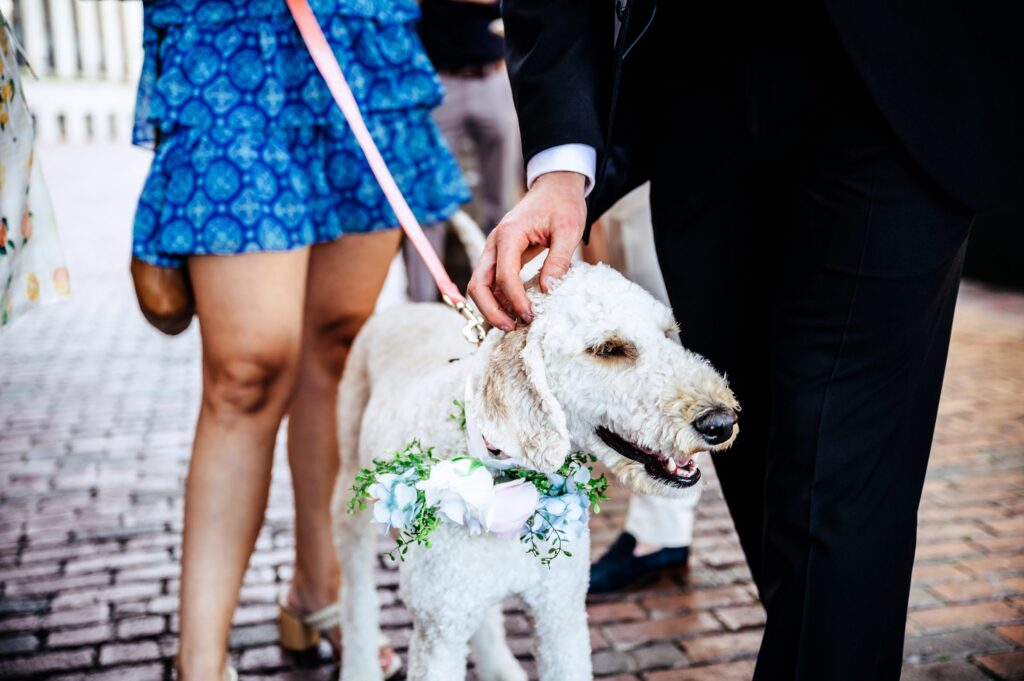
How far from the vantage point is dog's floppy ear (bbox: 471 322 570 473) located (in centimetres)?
175

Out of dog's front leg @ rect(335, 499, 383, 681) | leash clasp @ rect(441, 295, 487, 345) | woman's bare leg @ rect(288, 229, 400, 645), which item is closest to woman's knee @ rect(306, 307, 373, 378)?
woman's bare leg @ rect(288, 229, 400, 645)

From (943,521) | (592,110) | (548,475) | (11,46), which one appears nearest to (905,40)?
(592,110)

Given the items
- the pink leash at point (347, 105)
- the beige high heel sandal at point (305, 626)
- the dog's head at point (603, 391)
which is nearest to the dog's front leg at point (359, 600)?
the beige high heel sandal at point (305, 626)

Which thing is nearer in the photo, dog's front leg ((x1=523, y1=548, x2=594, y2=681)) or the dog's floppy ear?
the dog's floppy ear

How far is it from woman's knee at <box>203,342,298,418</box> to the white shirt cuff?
83 centimetres

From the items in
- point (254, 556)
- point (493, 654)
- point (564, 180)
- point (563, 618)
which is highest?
point (564, 180)

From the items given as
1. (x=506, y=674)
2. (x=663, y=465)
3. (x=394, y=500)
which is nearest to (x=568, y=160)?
(x=663, y=465)

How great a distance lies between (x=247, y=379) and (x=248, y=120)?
0.64 m

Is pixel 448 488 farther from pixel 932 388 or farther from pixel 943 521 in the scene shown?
pixel 943 521

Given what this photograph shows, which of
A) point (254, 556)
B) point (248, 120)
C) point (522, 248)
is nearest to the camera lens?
point (522, 248)

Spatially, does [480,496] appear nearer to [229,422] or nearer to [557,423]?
[557,423]

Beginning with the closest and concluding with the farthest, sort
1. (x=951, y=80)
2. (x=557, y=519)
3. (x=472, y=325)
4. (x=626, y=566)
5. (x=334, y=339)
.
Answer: (x=951, y=80), (x=557, y=519), (x=472, y=325), (x=334, y=339), (x=626, y=566)

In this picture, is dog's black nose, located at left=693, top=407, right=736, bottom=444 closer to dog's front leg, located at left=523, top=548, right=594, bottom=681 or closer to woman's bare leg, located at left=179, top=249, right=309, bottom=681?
dog's front leg, located at left=523, top=548, right=594, bottom=681

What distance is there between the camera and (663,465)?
179 centimetres
